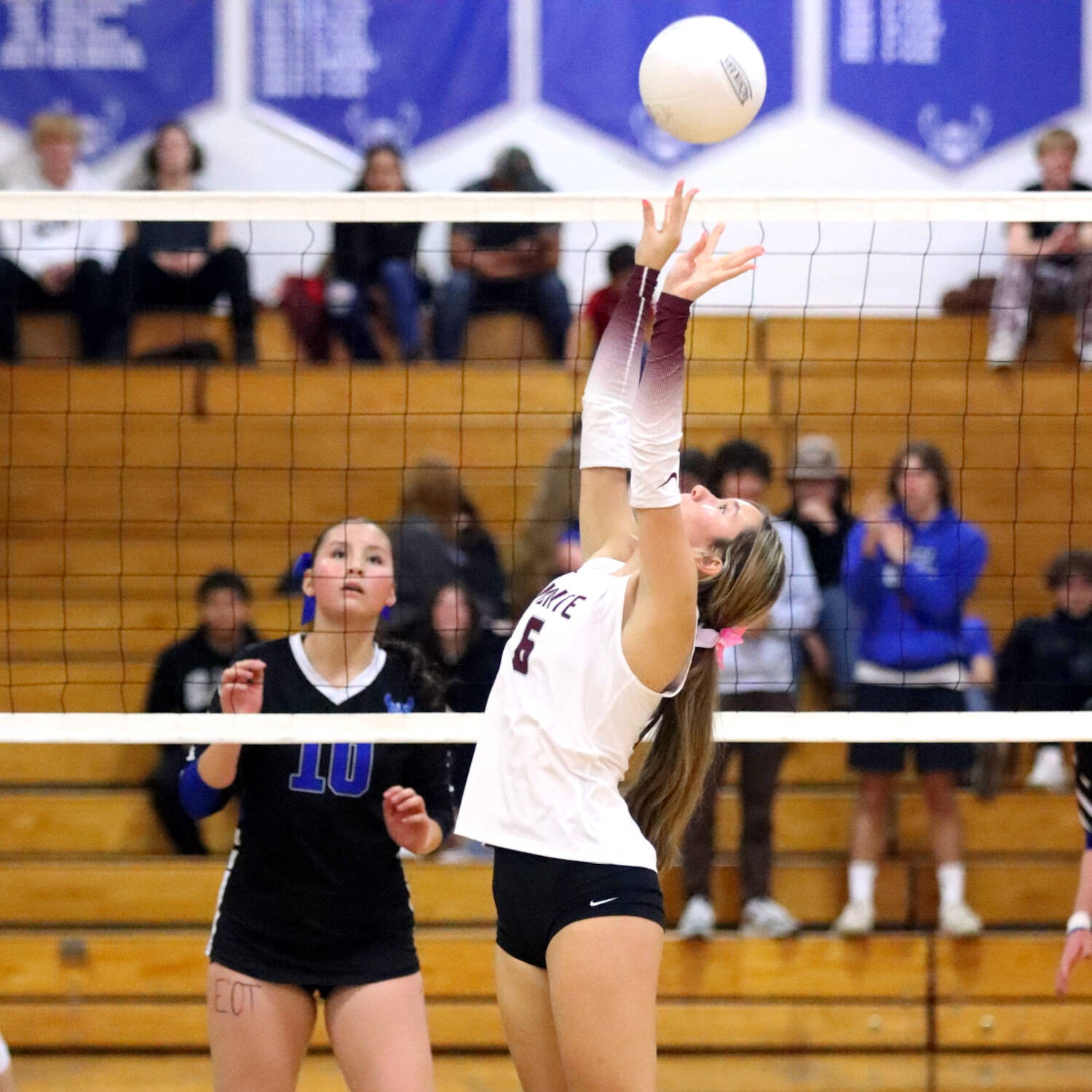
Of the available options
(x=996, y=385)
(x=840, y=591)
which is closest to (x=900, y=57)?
(x=996, y=385)

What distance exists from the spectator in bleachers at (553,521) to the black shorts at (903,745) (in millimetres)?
1327

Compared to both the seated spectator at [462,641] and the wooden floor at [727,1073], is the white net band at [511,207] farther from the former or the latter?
the wooden floor at [727,1073]

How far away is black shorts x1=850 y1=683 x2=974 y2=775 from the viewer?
20.6ft

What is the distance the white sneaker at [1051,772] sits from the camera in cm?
699

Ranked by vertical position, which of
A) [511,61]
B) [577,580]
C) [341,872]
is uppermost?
[511,61]

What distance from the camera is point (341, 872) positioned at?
149 inches

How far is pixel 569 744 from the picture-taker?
10.4 ft

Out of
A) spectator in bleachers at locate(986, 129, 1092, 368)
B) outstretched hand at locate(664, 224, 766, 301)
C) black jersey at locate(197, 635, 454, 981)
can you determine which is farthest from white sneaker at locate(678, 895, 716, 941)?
outstretched hand at locate(664, 224, 766, 301)

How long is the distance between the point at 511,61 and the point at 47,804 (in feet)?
16.5

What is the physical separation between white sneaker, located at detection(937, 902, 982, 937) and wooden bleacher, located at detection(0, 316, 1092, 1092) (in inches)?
3.1

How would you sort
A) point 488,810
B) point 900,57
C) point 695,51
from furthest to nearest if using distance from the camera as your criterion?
point 900,57 → point 695,51 → point 488,810

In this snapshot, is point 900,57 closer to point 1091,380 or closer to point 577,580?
point 1091,380

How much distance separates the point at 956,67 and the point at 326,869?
23.2ft

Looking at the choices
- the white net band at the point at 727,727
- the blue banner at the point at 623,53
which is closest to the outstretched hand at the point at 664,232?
the white net band at the point at 727,727
